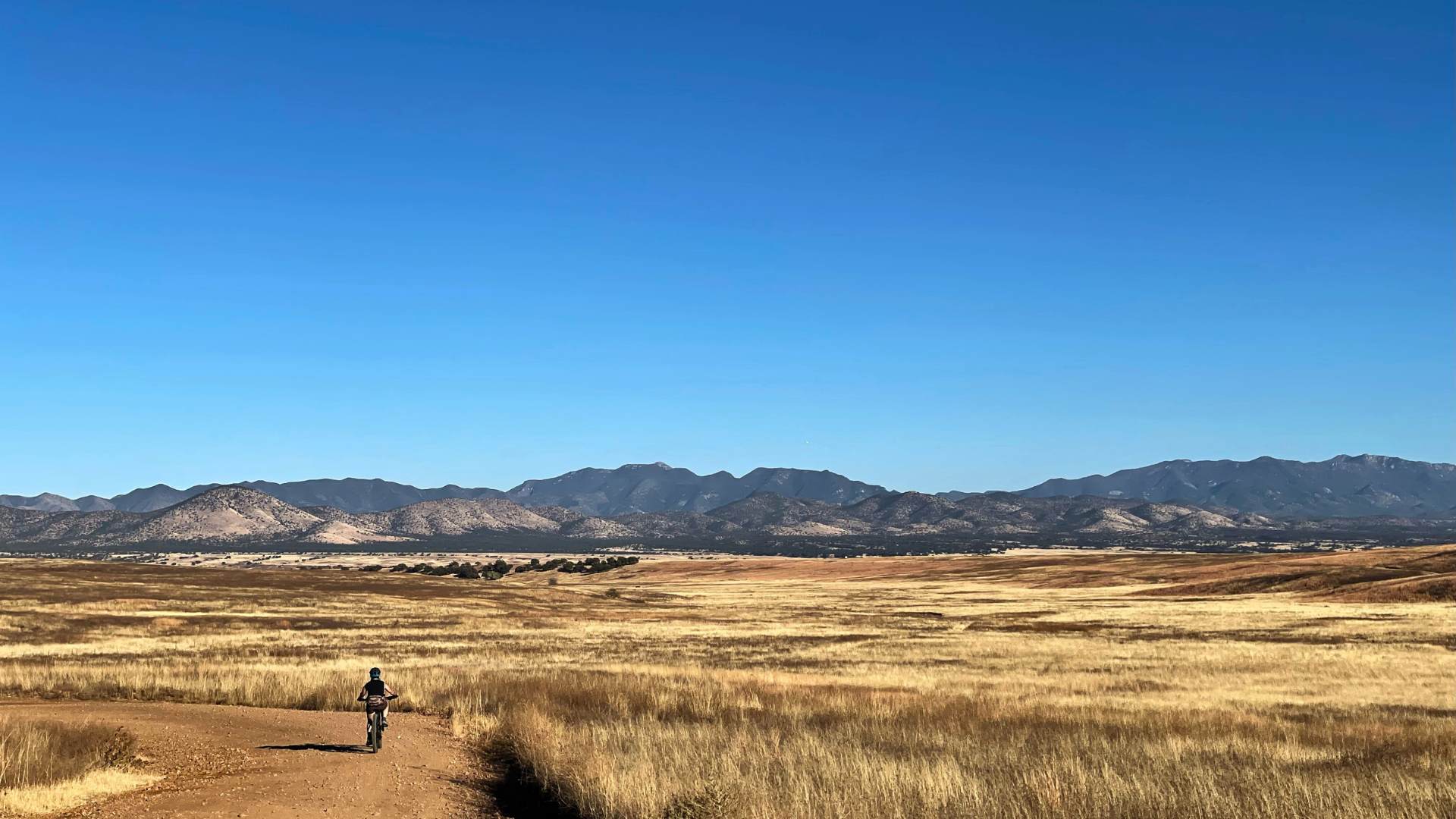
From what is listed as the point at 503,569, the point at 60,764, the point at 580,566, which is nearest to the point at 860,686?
the point at 60,764

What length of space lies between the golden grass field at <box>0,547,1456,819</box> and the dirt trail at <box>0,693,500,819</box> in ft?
4.25

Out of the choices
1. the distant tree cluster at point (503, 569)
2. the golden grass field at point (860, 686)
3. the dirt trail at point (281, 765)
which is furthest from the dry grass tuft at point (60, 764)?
the distant tree cluster at point (503, 569)

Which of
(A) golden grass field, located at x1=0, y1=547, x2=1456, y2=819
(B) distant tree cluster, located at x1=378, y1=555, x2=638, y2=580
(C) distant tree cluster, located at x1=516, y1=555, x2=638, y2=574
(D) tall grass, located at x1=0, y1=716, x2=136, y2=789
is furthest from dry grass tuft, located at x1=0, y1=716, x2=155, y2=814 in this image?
(C) distant tree cluster, located at x1=516, y1=555, x2=638, y2=574

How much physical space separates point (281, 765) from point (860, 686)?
53.3 ft

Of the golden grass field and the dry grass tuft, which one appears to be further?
the dry grass tuft

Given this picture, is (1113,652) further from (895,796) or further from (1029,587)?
(1029,587)

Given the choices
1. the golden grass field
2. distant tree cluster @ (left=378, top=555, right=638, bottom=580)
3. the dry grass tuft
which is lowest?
the golden grass field

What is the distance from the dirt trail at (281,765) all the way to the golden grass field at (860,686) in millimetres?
1295

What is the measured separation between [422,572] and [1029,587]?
77668mm

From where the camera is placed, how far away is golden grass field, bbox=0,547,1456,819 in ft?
46.1

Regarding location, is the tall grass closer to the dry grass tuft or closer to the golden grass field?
the dry grass tuft

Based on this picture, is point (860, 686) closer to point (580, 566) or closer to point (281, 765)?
point (281, 765)

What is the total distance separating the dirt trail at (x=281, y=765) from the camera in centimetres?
1510

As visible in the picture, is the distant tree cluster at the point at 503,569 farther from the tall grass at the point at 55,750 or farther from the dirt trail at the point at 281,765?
the tall grass at the point at 55,750
